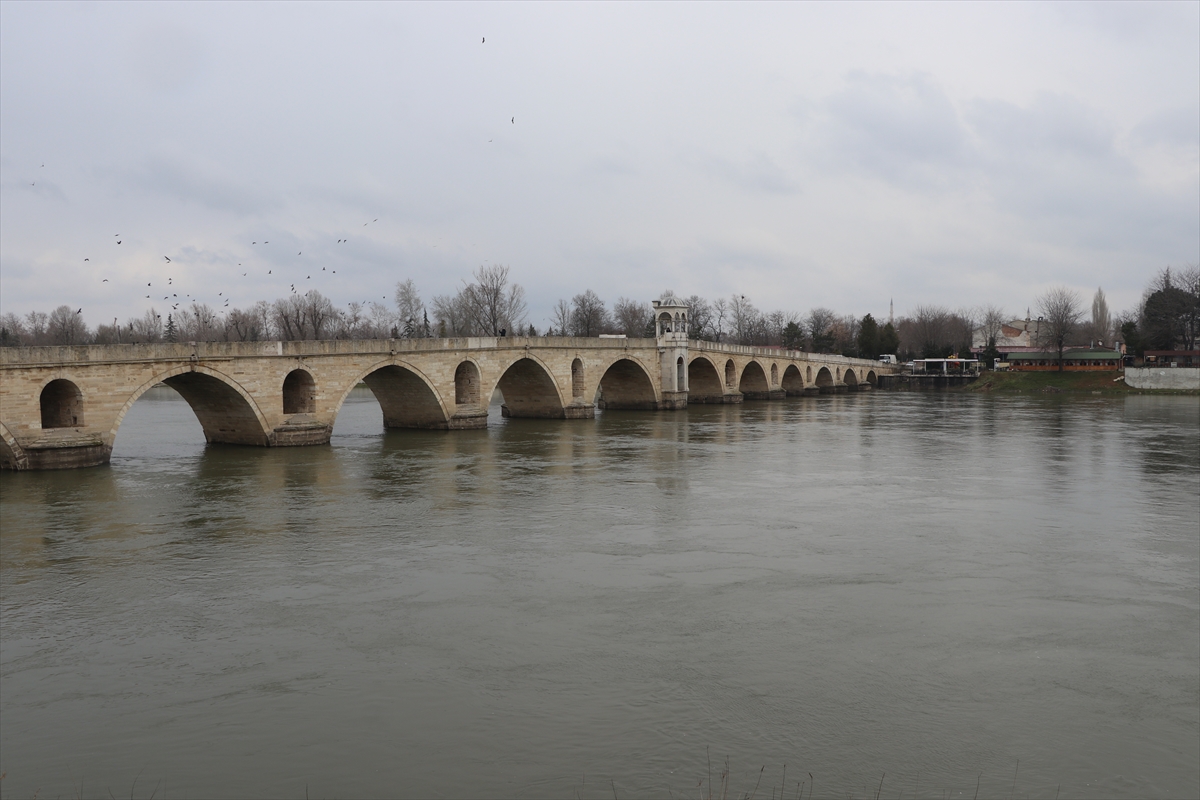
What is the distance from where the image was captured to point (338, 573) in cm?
1124

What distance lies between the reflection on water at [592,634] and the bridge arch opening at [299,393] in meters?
5.49

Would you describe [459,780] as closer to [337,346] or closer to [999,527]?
[999,527]

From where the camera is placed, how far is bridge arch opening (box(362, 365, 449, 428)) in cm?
2712

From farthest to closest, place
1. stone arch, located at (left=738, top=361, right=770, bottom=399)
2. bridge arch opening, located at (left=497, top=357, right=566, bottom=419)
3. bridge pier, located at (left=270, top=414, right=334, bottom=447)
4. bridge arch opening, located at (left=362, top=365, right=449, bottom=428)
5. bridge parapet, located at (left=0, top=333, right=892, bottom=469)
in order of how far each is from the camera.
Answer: stone arch, located at (left=738, top=361, right=770, bottom=399) < bridge arch opening, located at (left=497, top=357, right=566, bottom=419) < bridge arch opening, located at (left=362, top=365, right=449, bottom=428) < bridge pier, located at (left=270, top=414, right=334, bottom=447) < bridge parapet, located at (left=0, top=333, right=892, bottom=469)

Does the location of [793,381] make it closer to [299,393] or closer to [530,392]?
[530,392]

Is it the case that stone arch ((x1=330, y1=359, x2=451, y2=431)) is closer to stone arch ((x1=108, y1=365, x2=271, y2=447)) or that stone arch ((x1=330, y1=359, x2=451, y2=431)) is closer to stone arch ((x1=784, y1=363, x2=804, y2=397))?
stone arch ((x1=108, y1=365, x2=271, y2=447))

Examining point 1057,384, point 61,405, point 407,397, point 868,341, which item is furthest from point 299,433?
point 868,341

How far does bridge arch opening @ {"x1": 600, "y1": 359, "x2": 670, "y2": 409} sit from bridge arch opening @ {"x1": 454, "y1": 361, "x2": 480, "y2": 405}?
33.0ft

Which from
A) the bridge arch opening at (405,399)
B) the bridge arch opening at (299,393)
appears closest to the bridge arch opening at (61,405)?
the bridge arch opening at (299,393)

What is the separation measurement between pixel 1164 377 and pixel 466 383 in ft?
146

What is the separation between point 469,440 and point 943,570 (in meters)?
16.9

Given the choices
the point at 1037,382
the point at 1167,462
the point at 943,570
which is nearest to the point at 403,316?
the point at 1037,382

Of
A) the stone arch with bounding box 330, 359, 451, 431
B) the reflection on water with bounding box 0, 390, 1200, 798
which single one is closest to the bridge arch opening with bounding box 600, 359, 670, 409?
the stone arch with bounding box 330, 359, 451, 431

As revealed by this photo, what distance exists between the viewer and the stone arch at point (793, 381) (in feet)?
194
